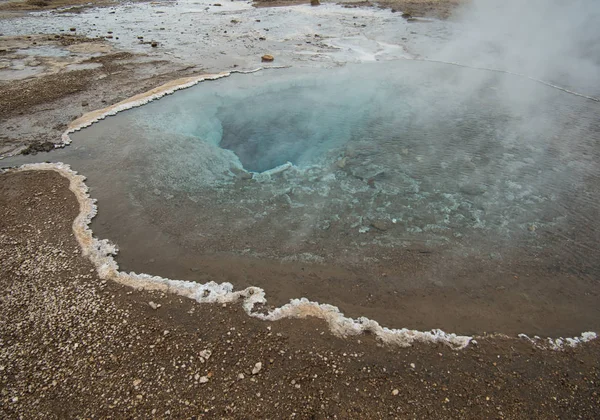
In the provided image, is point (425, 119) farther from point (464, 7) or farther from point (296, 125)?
point (464, 7)

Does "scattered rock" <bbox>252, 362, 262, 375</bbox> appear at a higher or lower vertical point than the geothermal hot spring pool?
lower

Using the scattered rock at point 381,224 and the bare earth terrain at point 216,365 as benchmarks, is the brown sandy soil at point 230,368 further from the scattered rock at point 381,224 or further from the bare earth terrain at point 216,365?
the scattered rock at point 381,224

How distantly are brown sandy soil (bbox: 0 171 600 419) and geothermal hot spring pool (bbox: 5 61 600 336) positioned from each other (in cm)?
66

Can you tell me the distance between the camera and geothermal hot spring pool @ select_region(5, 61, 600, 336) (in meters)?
5.86

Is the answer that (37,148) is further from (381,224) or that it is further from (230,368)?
(381,224)

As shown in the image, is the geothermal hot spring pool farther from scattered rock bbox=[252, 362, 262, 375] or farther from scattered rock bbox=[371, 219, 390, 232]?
scattered rock bbox=[252, 362, 262, 375]

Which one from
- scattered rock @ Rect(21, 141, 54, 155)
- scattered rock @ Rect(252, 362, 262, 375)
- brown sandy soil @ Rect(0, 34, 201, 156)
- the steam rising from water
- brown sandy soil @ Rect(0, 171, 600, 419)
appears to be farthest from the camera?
brown sandy soil @ Rect(0, 34, 201, 156)

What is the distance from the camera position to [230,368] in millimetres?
4609

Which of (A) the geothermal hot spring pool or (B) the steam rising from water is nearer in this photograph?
(A) the geothermal hot spring pool

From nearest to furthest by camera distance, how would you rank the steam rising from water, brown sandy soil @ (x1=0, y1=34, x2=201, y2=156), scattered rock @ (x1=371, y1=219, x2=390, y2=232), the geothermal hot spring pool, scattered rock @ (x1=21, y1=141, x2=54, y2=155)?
1. the geothermal hot spring pool
2. the steam rising from water
3. scattered rock @ (x1=371, y1=219, x2=390, y2=232)
4. scattered rock @ (x1=21, y1=141, x2=54, y2=155)
5. brown sandy soil @ (x1=0, y1=34, x2=201, y2=156)

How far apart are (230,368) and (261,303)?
3.81 feet

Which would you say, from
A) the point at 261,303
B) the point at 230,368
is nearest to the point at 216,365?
the point at 230,368

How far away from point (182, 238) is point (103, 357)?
263cm

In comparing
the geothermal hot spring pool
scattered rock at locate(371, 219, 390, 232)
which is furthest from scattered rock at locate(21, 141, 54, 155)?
scattered rock at locate(371, 219, 390, 232)
